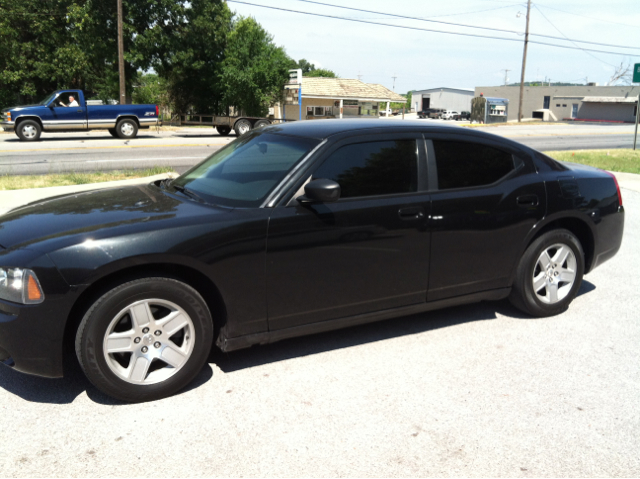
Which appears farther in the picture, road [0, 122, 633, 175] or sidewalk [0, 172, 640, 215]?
road [0, 122, 633, 175]

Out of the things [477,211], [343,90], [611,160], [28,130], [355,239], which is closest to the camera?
[355,239]

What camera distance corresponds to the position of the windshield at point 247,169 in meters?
3.89

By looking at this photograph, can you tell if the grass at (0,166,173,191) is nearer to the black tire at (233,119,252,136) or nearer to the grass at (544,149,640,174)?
the grass at (544,149,640,174)

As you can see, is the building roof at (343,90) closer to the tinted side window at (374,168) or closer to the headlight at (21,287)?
the tinted side window at (374,168)

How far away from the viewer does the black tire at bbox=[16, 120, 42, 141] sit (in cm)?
2214

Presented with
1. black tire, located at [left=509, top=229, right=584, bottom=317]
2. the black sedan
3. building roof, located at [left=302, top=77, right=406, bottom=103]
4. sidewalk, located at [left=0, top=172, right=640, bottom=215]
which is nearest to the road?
sidewalk, located at [left=0, top=172, right=640, bottom=215]

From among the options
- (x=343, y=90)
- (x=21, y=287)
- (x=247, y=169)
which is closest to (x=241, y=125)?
(x=247, y=169)

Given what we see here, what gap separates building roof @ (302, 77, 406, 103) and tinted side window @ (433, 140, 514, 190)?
5375 centimetres

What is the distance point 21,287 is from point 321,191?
1792mm

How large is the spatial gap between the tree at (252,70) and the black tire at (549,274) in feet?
128

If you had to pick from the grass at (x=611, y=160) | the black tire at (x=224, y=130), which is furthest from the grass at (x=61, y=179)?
the black tire at (x=224, y=130)

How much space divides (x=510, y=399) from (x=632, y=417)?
683 mm

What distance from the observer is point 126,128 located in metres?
24.5

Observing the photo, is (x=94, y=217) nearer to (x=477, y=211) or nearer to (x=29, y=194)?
(x=477, y=211)
